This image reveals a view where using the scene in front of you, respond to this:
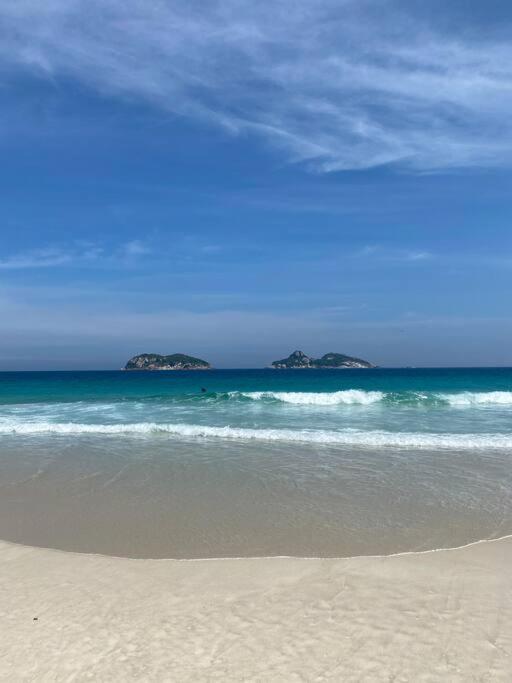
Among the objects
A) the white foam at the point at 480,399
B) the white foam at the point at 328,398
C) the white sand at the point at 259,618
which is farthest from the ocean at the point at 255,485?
the white foam at the point at 328,398

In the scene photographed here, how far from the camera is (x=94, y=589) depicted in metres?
5.48

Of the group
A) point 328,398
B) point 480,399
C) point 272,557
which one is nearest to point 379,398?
point 328,398

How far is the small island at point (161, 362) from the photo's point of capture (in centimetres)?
15312

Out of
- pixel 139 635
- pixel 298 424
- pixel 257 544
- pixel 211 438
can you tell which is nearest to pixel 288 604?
pixel 139 635

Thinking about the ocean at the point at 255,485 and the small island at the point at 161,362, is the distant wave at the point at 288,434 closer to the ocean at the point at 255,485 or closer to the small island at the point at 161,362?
the ocean at the point at 255,485

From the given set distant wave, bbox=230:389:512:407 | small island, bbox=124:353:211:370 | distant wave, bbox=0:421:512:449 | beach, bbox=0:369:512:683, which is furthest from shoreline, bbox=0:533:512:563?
small island, bbox=124:353:211:370

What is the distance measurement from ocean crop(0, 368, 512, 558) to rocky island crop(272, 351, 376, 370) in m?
138

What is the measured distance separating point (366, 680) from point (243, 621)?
1.35m

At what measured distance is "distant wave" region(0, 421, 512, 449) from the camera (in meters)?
15.0

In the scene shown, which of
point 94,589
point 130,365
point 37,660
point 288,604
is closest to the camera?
point 37,660

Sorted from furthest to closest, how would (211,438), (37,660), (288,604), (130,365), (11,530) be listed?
(130,365) → (211,438) → (11,530) → (288,604) → (37,660)

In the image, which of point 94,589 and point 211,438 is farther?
point 211,438

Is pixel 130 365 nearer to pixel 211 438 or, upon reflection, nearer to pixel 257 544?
pixel 211 438

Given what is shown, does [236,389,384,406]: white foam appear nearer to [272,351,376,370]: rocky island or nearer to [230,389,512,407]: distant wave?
[230,389,512,407]: distant wave
